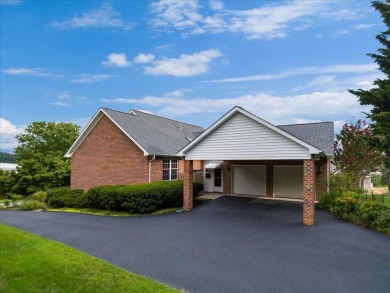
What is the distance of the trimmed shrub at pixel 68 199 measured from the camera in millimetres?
18547

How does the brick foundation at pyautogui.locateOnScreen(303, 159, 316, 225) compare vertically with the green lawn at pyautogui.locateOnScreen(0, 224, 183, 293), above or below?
above

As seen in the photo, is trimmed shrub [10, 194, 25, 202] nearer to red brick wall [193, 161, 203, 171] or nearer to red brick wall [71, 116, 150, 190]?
red brick wall [71, 116, 150, 190]

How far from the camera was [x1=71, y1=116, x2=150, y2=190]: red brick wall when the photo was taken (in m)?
19.3

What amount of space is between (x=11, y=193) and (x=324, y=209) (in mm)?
30974

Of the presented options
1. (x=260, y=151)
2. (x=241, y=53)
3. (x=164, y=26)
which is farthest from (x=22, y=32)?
(x=260, y=151)

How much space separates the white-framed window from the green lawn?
11.8 meters

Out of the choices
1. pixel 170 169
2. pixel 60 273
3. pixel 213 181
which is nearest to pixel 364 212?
pixel 60 273

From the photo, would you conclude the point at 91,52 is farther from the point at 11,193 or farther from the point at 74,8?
the point at 11,193

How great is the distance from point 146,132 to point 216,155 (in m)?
9.02

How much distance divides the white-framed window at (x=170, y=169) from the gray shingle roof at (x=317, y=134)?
338 inches

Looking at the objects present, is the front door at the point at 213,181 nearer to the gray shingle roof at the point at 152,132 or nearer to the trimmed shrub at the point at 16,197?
the gray shingle roof at the point at 152,132

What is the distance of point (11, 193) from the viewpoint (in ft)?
95.6

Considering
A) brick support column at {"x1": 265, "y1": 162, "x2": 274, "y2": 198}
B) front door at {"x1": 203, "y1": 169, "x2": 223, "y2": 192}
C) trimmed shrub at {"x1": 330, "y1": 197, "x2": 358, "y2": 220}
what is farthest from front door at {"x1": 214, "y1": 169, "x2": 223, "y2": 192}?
trimmed shrub at {"x1": 330, "y1": 197, "x2": 358, "y2": 220}

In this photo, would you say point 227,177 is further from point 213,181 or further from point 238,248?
point 238,248
